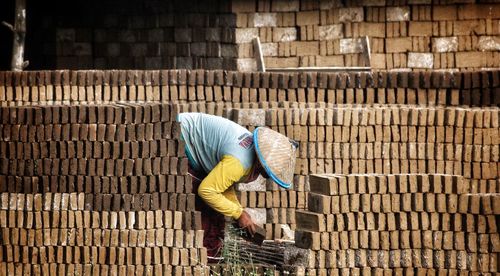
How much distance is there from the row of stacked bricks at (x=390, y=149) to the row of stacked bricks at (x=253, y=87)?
1011 millimetres

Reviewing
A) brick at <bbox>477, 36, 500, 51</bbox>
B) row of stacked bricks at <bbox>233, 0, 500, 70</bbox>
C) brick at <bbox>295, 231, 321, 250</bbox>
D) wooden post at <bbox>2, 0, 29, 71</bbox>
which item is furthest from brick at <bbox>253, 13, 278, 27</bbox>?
brick at <bbox>295, 231, 321, 250</bbox>

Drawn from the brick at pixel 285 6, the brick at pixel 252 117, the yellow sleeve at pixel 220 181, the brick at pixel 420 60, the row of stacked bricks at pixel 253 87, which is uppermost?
the brick at pixel 285 6

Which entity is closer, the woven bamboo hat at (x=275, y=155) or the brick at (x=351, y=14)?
the woven bamboo hat at (x=275, y=155)

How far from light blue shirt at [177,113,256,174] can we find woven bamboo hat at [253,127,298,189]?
14cm

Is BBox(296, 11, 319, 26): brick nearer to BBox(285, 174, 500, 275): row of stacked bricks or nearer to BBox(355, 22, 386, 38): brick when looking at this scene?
BBox(355, 22, 386, 38): brick

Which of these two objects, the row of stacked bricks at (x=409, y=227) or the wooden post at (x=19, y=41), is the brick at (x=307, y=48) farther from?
the row of stacked bricks at (x=409, y=227)

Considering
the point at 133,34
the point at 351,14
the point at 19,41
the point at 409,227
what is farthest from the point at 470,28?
the point at 409,227

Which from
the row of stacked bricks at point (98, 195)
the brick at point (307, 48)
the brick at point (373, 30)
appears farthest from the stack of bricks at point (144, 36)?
the row of stacked bricks at point (98, 195)

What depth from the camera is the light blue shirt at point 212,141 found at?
9.88m

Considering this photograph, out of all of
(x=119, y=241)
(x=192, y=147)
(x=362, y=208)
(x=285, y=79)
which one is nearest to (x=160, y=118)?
(x=192, y=147)

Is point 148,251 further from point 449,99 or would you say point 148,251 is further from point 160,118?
point 449,99

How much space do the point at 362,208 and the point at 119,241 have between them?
88.6 inches

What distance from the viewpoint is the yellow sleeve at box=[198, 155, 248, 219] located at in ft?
32.1

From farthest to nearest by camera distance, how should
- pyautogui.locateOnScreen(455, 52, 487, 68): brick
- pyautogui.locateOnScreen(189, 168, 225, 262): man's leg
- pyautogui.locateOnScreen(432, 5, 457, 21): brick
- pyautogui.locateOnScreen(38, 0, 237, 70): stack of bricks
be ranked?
pyautogui.locateOnScreen(38, 0, 237, 70): stack of bricks → pyautogui.locateOnScreen(432, 5, 457, 21): brick → pyautogui.locateOnScreen(455, 52, 487, 68): brick → pyautogui.locateOnScreen(189, 168, 225, 262): man's leg
